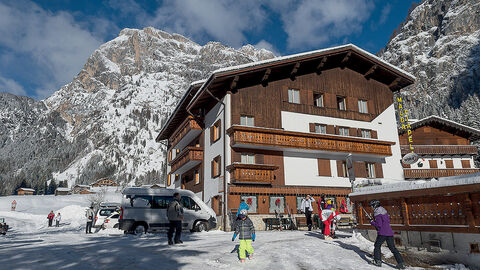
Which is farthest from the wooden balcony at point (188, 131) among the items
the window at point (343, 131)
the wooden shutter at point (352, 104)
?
the wooden shutter at point (352, 104)

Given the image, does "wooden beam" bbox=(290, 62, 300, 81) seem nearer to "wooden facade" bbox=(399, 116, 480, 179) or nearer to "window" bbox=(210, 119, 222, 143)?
"window" bbox=(210, 119, 222, 143)

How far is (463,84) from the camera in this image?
118 meters

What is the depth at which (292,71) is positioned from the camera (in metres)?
27.0

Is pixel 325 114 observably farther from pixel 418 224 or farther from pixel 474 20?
pixel 474 20

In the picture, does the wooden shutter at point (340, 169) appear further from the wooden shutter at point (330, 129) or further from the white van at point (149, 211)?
the white van at point (149, 211)

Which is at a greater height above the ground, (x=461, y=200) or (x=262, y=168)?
(x=262, y=168)

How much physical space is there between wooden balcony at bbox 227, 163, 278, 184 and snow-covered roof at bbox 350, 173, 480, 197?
32.2 feet

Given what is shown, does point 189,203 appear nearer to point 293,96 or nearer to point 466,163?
point 293,96

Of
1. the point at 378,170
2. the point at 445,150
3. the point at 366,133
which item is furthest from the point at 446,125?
the point at 378,170

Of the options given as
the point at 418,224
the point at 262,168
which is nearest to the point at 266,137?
the point at 262,168

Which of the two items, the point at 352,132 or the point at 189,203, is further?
the point at 352,132

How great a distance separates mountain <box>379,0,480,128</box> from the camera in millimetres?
117500

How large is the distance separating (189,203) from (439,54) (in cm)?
15682

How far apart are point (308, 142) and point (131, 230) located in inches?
530
